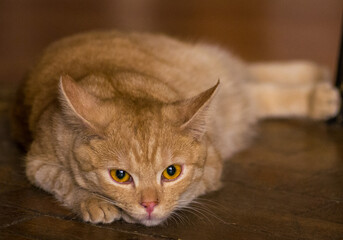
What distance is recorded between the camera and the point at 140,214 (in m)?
1.92

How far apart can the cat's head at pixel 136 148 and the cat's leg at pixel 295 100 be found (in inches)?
60.3

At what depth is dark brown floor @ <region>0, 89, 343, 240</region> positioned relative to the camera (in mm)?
1984

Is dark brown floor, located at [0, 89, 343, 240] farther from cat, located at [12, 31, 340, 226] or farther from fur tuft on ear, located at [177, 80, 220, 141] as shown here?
fur tuft on ear, located at [177, 80, 220, 141]

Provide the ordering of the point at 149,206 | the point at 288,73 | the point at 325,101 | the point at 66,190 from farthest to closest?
the point at 288,73 < the point at 325,101 < the point at 66,190 < the point at 149,206

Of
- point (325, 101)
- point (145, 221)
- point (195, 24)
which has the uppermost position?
point (195, 24)

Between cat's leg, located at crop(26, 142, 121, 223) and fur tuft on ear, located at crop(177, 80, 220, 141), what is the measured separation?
403 mm

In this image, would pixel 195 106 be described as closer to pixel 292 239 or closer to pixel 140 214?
pixel 140 214

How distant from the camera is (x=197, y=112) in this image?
78.8 inches

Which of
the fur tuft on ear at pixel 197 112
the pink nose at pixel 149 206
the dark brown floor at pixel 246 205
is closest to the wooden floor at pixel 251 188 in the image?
the dark brown floor at pixel 246 205

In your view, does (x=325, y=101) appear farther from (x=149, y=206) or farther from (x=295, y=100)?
(x=149, y=206)

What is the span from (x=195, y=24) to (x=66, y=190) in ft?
16.8

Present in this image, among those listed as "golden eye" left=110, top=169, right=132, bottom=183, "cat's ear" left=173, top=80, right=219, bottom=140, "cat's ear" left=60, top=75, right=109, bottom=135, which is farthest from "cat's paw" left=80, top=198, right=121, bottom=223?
"cat's ear" left=173, top=80, right=219, bottom=140

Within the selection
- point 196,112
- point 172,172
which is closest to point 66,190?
point 172,172

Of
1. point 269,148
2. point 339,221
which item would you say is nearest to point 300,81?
point 269,148
